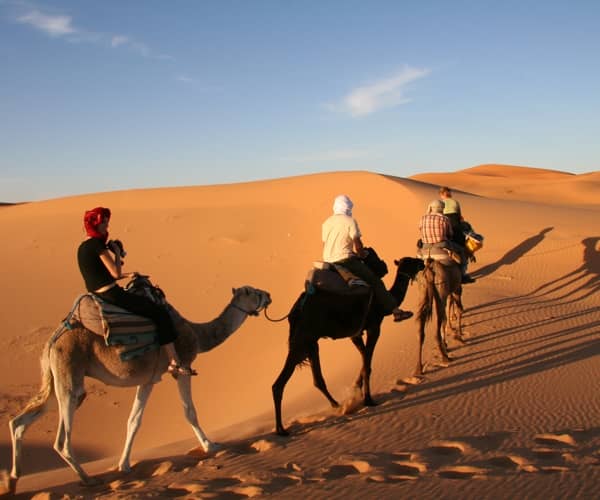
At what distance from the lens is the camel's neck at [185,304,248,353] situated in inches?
290

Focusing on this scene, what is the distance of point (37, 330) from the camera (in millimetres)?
16844

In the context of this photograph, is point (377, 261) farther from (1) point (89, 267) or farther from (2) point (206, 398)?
(2) point (206, 398)

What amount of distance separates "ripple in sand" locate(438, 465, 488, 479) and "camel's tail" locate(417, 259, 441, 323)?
182 inches

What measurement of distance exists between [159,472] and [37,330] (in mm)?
11419

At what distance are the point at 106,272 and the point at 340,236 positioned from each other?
305 centimetres

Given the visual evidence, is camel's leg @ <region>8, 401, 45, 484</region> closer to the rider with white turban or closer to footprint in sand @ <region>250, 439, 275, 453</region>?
footprint in sand @ <region>250, 439, 275, 453</region>

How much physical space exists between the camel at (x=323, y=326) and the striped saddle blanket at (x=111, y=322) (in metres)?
1.88

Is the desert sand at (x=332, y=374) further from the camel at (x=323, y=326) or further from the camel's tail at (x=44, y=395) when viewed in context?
the camel's tail at (x=44, y=395)

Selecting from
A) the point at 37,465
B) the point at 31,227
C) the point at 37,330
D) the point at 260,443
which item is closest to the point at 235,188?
the point at 31,227

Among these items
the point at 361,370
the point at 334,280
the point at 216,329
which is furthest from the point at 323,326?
the point at 216,329

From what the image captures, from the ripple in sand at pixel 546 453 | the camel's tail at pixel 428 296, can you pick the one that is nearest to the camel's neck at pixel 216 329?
the ripple in sand at pixel 546 453

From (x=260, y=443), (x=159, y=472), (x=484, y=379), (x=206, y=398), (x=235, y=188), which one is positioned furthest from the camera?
(x=235, y=188)

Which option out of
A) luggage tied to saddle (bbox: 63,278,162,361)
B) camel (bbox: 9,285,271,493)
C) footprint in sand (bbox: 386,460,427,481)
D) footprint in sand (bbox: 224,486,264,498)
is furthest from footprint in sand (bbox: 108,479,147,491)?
footprint in sand (bbox: 386,460,427,481)

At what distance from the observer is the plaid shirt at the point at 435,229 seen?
11.2 metres
